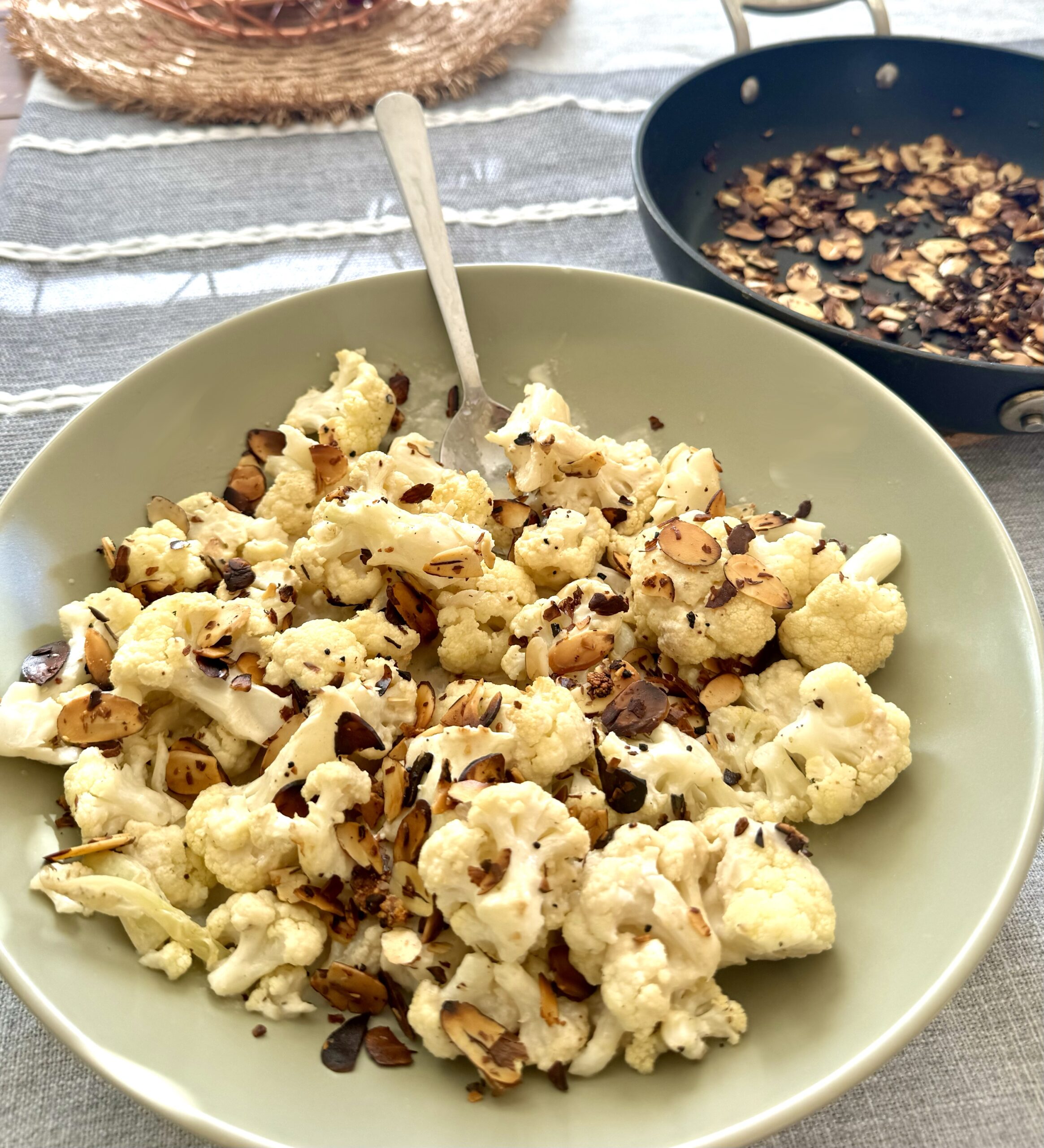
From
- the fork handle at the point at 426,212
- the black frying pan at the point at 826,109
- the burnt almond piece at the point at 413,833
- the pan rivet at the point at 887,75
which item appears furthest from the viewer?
the pan rivet at the point at 887,75

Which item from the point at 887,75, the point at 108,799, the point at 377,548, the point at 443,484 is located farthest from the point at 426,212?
the point at 887,75

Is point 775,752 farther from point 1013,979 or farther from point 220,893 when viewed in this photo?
point 220,893

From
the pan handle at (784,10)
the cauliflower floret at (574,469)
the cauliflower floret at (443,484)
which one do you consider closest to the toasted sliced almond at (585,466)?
the cauliflower floret at (574,469)

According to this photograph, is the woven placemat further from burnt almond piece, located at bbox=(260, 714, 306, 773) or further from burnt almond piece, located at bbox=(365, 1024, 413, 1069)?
burnt almond piece, located at bbox=(365, 1024, 413, 1069)

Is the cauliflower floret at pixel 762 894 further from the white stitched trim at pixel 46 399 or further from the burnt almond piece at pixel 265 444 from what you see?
the white stitched trim at pixel 46 399

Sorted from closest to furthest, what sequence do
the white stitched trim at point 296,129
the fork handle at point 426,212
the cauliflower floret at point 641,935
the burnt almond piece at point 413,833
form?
the cauliflower floret at point 641,935
the burnt almond piece at point 413,833
the fork handle at point 426,212
the white stitched trim at point 296,129
